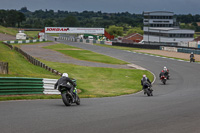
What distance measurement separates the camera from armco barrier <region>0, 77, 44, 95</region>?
1723cm

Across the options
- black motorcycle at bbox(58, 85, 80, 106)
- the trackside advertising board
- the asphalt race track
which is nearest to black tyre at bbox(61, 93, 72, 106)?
black motorcycle at bbox(58, 85, 80, 106)

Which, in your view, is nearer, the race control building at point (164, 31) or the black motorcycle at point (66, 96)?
the black motorcycle at point (66, 96)

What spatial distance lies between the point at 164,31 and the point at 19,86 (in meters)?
118

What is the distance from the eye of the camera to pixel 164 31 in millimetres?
131125

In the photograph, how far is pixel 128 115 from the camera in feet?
39.0

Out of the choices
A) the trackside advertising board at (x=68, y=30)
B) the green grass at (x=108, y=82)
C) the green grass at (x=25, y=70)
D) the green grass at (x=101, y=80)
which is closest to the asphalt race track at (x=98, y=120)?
the green grass at (x=101, y=80)

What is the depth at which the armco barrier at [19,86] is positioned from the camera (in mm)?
17234

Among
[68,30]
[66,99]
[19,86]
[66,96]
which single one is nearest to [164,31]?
[68,30]

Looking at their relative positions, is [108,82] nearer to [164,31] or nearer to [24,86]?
[24,86]

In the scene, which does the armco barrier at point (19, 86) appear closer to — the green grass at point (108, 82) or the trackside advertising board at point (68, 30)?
the green grass at point (108, 82)

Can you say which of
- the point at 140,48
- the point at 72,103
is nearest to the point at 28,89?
the point at 72,103

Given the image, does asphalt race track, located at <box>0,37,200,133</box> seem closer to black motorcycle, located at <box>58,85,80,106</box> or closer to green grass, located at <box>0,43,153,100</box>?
black motorcycle, located at <box>58,85,80,106</box>

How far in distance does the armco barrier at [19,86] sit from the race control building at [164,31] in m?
104

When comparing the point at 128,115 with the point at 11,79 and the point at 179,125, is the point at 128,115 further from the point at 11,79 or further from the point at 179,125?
the point at 11,79
